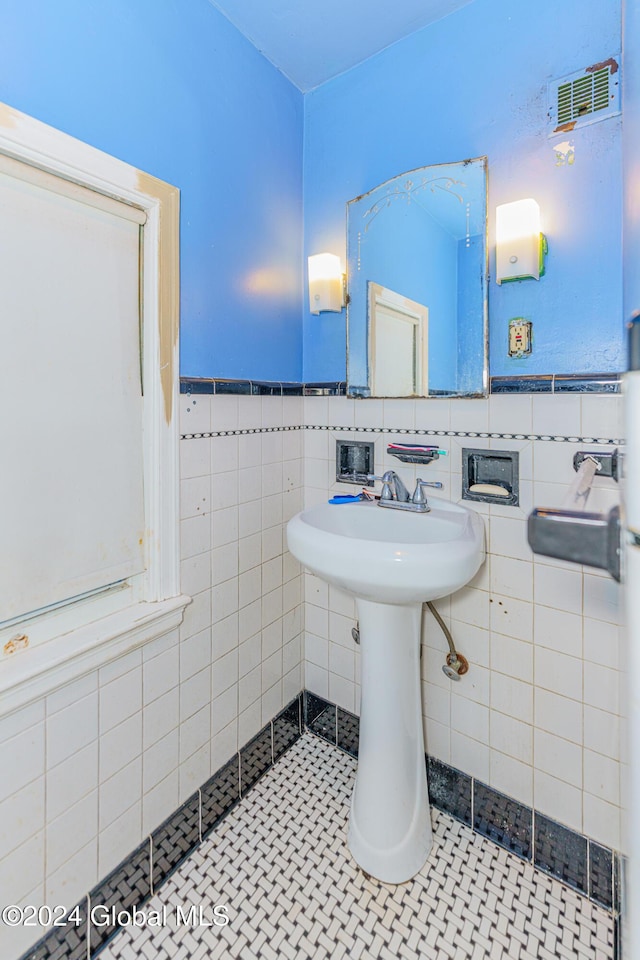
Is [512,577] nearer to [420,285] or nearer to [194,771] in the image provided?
[420,285]

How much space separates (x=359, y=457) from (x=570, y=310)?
74 centimetres

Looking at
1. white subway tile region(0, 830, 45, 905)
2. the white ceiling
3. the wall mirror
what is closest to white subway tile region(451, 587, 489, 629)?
the wall mirror

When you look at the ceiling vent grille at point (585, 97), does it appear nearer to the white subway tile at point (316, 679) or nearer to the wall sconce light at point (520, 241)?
the wall sconce light at point (520, 241)

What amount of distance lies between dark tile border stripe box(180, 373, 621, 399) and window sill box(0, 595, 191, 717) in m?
0.60

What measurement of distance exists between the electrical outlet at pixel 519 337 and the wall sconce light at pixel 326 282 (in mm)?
605

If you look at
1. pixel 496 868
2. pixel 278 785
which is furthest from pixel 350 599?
pixel 496 868

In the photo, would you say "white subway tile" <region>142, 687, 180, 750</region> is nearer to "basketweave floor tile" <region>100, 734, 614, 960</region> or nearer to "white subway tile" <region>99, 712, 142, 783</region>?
"white subway tile" <region>99, 712, 142, 783</region>

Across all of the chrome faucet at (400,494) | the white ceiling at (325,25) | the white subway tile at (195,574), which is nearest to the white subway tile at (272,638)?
the white subway tile at (195,574)

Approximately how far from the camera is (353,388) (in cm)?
157

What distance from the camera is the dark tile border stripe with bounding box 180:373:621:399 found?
1.11 metres

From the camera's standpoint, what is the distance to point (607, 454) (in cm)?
110

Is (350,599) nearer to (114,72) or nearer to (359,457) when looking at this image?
(359,457)

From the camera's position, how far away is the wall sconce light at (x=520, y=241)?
114 cm

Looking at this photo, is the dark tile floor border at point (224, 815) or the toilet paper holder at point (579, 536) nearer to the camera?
the toilet paper holder at point (579, 536)
